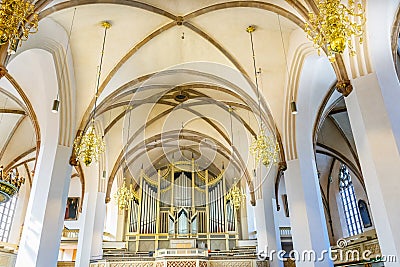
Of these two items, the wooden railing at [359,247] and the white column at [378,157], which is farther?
the wooden railing at [359,247]

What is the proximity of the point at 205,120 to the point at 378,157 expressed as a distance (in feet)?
34.3

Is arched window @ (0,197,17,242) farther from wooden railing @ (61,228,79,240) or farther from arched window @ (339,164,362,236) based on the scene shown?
arched window @ (339,164,362,236)

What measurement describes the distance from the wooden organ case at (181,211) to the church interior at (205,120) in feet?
0.36

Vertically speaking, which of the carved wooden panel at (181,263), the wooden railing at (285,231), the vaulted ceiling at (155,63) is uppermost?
the vaulted ceiling at (155,63)

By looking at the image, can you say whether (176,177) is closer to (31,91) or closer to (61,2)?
(31,91)

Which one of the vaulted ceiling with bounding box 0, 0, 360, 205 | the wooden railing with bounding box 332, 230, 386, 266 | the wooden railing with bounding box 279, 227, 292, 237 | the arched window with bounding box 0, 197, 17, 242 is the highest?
the vaulted ceiling with bounding box 0, 0, 360, 205

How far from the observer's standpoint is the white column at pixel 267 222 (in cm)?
1366

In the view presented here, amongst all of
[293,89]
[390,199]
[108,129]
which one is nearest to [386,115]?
[390,199]

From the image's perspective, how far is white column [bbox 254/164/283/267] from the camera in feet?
44.8

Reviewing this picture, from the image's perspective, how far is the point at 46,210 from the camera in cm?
898

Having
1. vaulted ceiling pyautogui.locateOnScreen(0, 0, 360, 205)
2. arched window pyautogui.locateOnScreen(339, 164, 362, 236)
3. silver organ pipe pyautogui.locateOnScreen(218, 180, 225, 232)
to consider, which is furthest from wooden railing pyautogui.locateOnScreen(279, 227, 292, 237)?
vaulted ceiling pyautogui.locateOnScreen(0, 0, 360, 205)

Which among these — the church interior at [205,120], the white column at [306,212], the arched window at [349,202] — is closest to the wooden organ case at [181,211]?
the church interior at [205,120]

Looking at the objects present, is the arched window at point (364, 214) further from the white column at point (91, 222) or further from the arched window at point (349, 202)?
the white column at point (91, 222)

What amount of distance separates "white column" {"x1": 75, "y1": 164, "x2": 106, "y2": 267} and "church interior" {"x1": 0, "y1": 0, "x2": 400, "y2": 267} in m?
0.06
